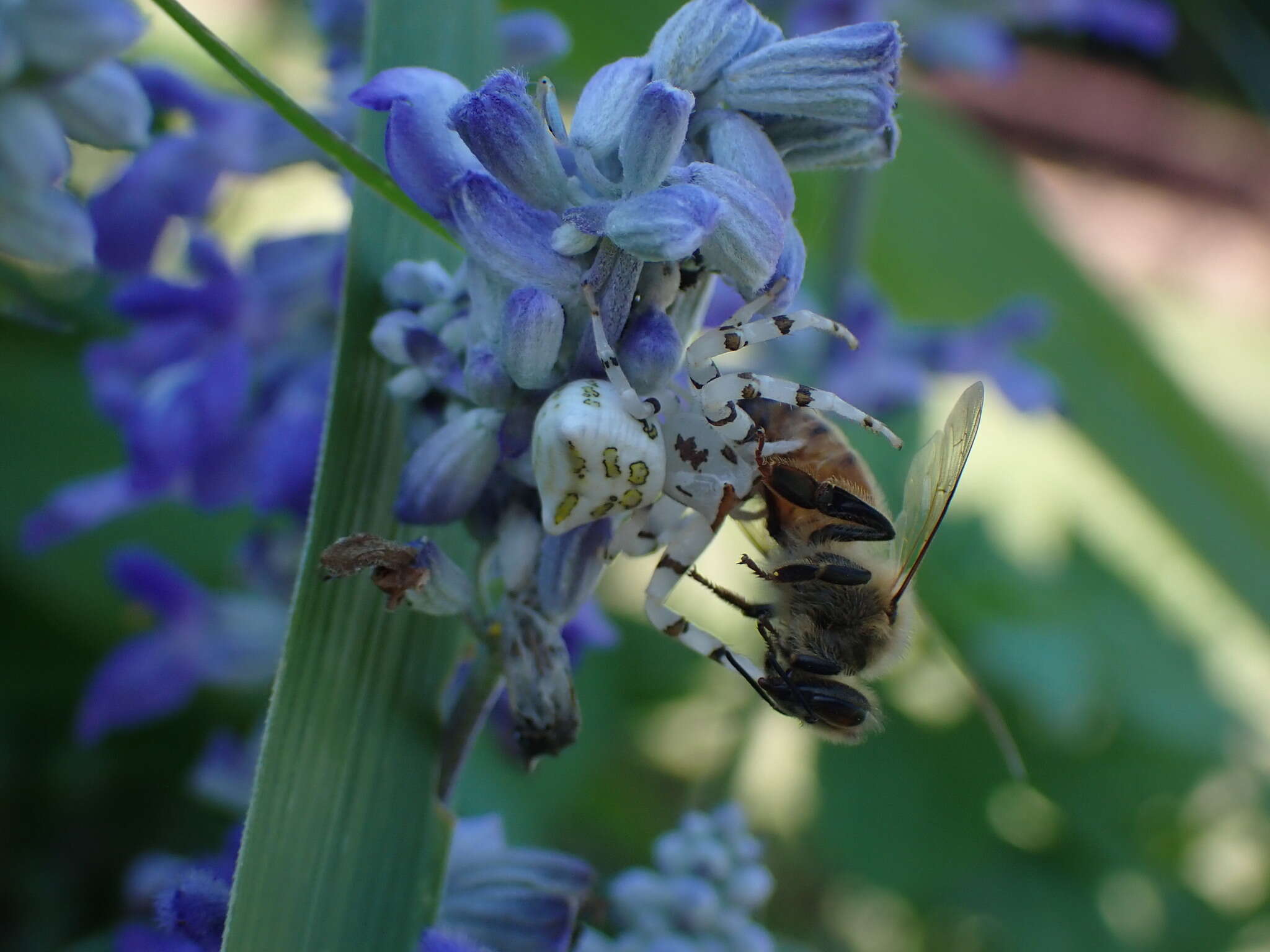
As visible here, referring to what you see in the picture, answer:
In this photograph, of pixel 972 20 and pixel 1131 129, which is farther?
pixel 1131 129

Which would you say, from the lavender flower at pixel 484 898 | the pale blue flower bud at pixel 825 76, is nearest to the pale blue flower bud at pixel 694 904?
the lavender flower at pixel 484 898

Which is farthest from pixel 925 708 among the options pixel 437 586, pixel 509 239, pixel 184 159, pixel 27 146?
pixel 27 146

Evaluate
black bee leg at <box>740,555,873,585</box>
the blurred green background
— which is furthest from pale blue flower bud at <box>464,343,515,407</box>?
the blurred green background

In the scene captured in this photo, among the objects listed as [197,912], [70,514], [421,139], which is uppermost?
[421,139]

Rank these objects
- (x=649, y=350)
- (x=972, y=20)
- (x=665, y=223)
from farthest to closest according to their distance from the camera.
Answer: (x=972, y=20), (x=649, y=350), (x=665, y=223)

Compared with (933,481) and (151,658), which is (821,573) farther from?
(151,658)

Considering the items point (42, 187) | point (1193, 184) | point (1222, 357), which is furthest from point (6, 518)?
point (1193, 184)

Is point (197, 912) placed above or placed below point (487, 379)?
below

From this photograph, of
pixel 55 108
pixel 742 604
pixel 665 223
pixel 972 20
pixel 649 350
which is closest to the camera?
pixel 665 223
